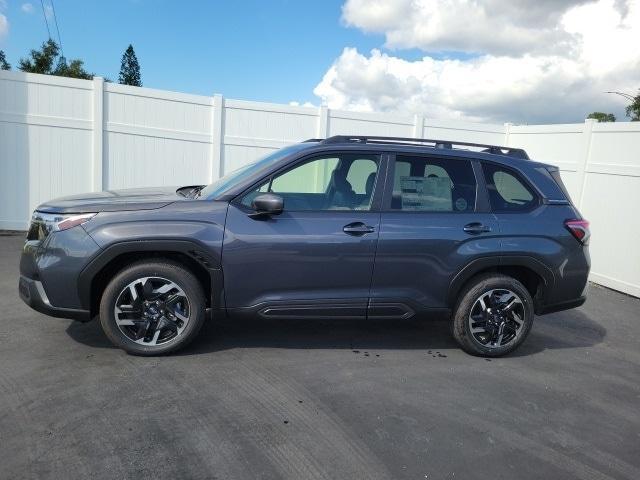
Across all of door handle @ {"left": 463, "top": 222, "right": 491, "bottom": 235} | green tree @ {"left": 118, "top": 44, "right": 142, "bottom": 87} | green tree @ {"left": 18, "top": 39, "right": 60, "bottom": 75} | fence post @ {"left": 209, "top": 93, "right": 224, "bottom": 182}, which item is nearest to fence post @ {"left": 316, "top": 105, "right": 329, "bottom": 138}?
fence post @ {"left": 209, "top": 93, "right": 224, "bottom": 182}

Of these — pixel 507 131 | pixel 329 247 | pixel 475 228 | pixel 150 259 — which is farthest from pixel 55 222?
pixel 507 131

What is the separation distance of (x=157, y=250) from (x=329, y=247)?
4.34 ft

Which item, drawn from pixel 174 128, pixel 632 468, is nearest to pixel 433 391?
pixel 632 468

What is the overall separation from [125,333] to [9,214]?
6.63 m

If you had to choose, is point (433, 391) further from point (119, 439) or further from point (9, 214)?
point (9, 214)

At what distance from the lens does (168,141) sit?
948cm

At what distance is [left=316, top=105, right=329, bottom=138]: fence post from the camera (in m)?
9.98

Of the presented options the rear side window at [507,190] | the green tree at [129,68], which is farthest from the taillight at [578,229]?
the green tree at [129,68]

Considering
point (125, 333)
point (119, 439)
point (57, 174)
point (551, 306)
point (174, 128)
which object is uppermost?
point (174, 128)

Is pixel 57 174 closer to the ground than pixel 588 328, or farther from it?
farther from it

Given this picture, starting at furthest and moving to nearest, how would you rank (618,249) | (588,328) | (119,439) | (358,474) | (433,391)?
(618,249)
(588,328)
(433,391)
(119,439)
(358,474)

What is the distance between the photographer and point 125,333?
3936 mm

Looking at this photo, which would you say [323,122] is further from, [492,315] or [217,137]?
[492,315]

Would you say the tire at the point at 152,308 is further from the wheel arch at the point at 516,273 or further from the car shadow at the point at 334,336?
the wheel arch at the point at 516,273
